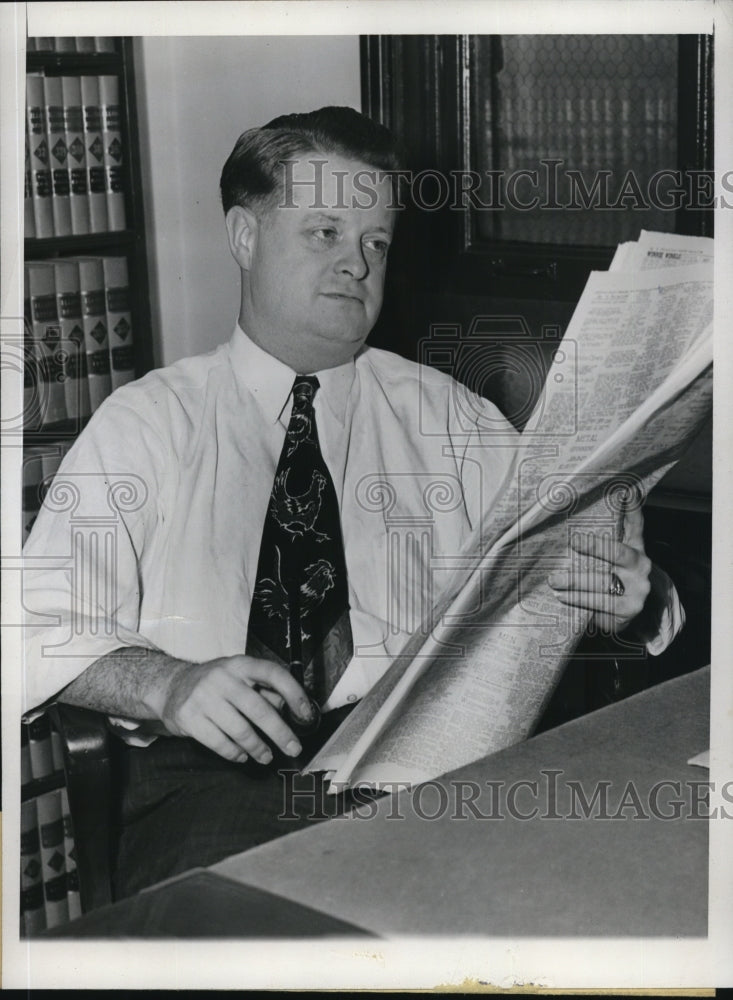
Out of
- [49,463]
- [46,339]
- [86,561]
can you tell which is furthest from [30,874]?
[46,339]

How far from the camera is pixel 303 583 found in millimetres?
1488

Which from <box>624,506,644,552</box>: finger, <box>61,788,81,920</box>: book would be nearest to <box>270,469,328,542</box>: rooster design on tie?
<box>624,506,644,552</box>: finger

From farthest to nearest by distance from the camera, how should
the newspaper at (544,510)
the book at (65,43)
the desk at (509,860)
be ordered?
the book at (65,43), the newspaper at (544,510), the desk at (509,860)

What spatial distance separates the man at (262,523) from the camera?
1404mm

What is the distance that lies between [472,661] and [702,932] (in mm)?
374

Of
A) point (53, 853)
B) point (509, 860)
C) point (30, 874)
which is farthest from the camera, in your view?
point (53, 853)

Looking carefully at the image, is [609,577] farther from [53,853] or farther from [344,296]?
[53,853]

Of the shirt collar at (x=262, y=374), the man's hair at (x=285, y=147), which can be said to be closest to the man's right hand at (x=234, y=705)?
the shirt collar at (x=262, y=374)

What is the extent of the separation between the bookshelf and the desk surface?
0.56m

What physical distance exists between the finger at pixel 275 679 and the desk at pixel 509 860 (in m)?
0.27

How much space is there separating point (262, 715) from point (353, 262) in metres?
0.57

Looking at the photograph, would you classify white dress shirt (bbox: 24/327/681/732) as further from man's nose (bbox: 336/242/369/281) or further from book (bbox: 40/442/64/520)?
man's nose (bbox: 336/242/369/281)

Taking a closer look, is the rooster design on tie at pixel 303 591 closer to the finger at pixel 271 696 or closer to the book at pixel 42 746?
the finger at pixel 271 696

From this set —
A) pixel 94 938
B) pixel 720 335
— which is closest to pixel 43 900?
pixel 94 938
